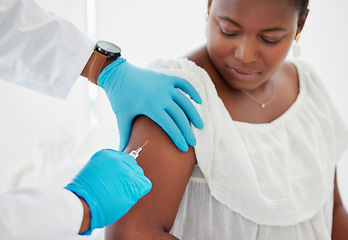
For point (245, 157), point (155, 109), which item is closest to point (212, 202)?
point (245, 157)

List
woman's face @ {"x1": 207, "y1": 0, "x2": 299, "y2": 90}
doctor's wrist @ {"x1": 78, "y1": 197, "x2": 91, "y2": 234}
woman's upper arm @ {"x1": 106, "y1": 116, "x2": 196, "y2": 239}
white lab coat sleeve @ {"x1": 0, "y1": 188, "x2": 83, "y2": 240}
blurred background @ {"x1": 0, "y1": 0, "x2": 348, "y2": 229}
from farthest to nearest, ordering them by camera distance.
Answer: blurred background @ {"x1": 0, "y1": 0, "x2": 348, "y2": 229}, woman's face @ {"x1": 207, "y1": 0, "x2": 299, "y2": 90}, woman's upper arm @ {"x1": 106, "y1": 116, "x2": 196, "y2": 239}, doctor's wrist @ {"x1": 78, "y1": 197, "x2": 91, "y2": 234}, white lab coat sleeve @ {"x1": 0, "y1": 188, "x2": 83, "y2": 240}

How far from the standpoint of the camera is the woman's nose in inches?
45.1

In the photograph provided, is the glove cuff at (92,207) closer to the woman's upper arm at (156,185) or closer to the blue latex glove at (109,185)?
the blue latex glove at (109,185)

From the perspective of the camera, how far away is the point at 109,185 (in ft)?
2.93

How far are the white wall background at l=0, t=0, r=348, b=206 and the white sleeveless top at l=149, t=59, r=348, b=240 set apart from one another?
108cm

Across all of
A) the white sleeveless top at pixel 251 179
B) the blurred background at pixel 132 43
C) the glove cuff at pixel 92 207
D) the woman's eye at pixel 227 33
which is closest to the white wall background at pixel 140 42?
the blurred background at pixel 132 43

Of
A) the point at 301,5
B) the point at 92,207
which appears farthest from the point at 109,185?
the point at 301,5

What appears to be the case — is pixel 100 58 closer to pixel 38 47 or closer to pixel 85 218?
pixel 38 47

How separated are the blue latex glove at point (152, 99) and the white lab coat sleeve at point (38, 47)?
4.6 inches

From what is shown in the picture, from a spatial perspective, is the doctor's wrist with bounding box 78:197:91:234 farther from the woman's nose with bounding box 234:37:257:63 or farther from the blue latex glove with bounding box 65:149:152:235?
the woman's nose with bounding box 234:37:257:63

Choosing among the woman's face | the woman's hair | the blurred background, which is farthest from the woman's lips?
the blurred background

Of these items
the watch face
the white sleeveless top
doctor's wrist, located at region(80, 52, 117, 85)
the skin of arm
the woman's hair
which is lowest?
the skin of arm

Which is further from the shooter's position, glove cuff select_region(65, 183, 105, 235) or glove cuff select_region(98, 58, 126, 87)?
glove cuff select_region(98, 58, 126, 87)

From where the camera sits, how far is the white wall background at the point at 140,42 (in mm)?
2207
